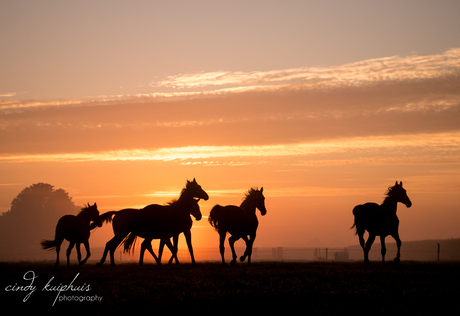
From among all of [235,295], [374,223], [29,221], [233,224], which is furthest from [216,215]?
[29,221]

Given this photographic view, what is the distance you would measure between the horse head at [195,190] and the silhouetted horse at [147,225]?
3.19 ft

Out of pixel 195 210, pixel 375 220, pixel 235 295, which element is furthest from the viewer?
pixel 195 210

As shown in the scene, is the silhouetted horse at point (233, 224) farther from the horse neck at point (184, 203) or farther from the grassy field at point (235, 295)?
the grassy field at point (235, 295)

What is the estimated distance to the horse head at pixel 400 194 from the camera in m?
23.2

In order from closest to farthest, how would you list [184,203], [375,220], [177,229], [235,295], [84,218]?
[235,295] < [177,229] < [184,203] < [375,220] < [84,218]

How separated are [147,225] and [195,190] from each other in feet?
9.70

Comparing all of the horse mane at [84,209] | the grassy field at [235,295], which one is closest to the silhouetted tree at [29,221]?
the horse mane at [84,209]

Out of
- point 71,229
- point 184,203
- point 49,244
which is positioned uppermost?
point 184,203

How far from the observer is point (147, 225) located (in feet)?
66.3

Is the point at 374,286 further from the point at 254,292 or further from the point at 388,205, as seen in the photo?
the point at 388,205

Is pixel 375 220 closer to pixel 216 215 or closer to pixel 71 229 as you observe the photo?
pixel 216 215

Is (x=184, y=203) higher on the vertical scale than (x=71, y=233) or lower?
higher

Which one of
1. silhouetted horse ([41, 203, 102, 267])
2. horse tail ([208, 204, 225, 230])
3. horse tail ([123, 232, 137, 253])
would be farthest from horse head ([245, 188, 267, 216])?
silhouetted horse ([41, 203, 102, 267])

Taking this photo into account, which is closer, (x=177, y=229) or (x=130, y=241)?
(x=130, y=241)
